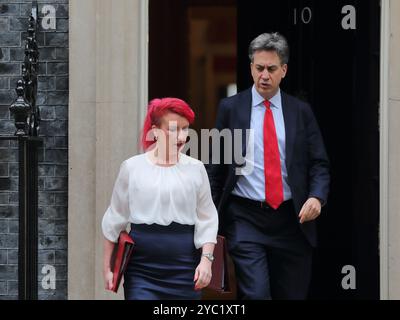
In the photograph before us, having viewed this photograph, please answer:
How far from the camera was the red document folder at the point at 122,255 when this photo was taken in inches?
246

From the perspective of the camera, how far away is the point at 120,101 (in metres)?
8.04

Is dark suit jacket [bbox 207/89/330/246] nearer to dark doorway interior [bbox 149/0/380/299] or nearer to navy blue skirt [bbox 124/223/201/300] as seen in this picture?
navy blue skirt [bbox 124/223/201/300]

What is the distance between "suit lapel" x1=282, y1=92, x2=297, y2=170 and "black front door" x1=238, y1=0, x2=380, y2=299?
1427mm

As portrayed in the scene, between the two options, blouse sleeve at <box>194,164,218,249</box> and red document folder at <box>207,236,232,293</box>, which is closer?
blouse sleeve at <box>194,164,218,249</box>

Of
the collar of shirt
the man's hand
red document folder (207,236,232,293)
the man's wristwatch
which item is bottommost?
red document folder (207,236,232,293)

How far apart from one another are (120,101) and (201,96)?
16043 mm

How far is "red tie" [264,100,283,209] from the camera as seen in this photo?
22.9 feet

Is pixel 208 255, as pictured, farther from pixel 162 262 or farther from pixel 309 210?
pixel 309 210

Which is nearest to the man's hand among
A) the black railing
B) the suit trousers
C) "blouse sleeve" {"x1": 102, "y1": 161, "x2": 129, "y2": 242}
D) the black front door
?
the suit trousers

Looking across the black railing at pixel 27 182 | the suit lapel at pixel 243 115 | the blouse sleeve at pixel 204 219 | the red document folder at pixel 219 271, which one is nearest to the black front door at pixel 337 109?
the suit lapel at pixel 243 115

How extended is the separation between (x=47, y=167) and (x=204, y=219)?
2.20 m

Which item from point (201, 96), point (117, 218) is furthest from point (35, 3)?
point (201, 96)

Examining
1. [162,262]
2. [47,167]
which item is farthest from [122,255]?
[47,167]
